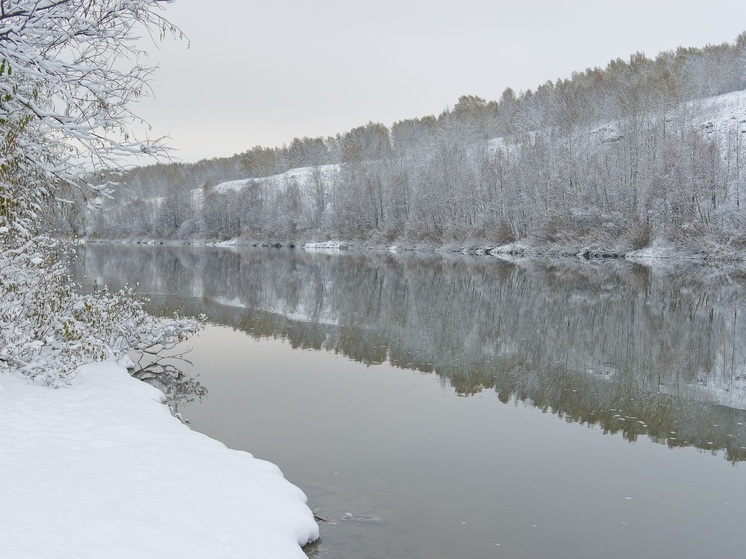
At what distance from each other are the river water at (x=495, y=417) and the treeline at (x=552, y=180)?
1019 centimetres

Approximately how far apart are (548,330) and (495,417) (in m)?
7.46

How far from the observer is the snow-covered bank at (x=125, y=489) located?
12.7 feet

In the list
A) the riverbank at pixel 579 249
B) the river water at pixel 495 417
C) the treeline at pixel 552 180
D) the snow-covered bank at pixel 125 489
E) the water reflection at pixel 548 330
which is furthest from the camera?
the treeline at pixel 552 180

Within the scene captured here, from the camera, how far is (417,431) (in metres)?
8.68

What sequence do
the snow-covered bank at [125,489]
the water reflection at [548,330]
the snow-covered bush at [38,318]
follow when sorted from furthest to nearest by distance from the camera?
1. the water reflection at [548,330]
2. the snow-covered bush at [38,318]
3. the snow-covered bank at [125,489]

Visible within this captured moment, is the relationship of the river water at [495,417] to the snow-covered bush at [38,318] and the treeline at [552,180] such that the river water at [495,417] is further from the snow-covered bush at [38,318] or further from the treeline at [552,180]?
the treeline at [552,180]

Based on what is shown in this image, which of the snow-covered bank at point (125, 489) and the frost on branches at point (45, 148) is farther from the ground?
the frost on branches at point (45, 148)

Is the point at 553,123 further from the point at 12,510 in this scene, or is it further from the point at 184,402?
the point at 12,510

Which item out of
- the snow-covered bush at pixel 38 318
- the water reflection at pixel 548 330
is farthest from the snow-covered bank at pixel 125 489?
the water reflection at pixel 548 330

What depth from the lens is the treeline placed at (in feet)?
133

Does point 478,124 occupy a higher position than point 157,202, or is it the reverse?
point 478,124

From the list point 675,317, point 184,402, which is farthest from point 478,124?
point 184,402

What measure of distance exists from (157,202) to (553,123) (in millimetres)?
74752

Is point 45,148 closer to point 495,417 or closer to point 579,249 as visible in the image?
point 495,417
